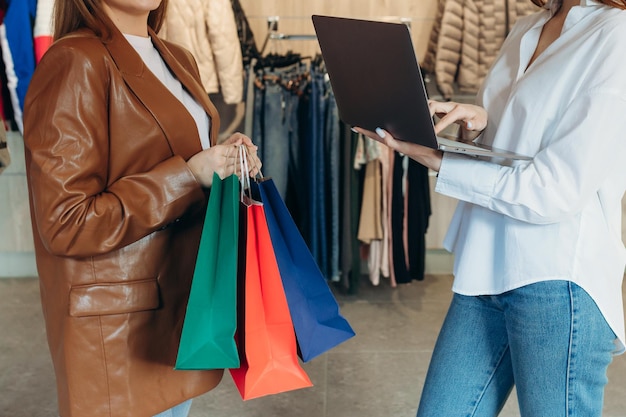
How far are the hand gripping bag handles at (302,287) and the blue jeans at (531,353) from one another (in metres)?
0.32

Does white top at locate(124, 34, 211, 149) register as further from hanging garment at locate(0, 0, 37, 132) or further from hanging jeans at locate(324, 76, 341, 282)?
→ hanging garment at locate(0, 0, 37, 132)

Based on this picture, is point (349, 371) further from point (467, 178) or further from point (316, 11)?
point (316, 11)

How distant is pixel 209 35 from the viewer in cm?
331

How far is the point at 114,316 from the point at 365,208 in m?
2.20

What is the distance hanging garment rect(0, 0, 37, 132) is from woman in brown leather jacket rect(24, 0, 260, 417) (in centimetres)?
222

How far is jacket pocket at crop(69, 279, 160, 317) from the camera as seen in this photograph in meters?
1.22

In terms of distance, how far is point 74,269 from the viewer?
4.02 ft

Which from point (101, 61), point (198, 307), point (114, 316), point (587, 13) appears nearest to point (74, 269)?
point (114, 316)

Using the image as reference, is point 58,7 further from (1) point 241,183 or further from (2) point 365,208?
(2) point 365,208

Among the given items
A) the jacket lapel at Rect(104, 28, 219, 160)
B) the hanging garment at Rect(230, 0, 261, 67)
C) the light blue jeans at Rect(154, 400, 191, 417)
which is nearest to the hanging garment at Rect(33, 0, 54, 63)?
the hanging garment at Rect(230, 0, 261, 67)

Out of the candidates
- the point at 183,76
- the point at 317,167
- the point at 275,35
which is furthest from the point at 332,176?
the point at 183,76

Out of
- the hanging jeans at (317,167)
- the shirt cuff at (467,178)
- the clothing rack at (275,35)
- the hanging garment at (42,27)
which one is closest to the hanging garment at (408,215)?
the hanging jeans at (317,167)

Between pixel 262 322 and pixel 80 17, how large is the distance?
2.18ft

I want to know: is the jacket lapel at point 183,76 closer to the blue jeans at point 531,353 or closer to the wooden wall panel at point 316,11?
the blue jeans at point 531,353
